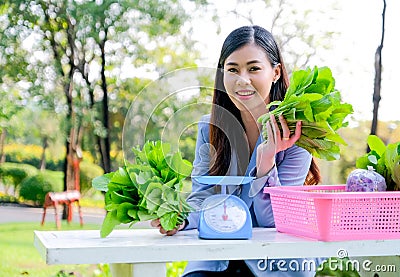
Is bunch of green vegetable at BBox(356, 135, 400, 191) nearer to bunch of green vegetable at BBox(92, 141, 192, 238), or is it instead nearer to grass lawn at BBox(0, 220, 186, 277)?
bunch of green vegetable at BBox(92, 141, 192, 238)

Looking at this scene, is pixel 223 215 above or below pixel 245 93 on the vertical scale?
below

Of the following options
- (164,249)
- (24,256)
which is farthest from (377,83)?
(164,249)

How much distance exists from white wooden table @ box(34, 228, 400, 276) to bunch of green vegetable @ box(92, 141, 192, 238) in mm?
45

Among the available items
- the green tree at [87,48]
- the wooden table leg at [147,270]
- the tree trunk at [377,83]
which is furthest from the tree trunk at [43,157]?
the wooden table leg at [147,270]

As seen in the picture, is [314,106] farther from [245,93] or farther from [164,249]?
[164,249]

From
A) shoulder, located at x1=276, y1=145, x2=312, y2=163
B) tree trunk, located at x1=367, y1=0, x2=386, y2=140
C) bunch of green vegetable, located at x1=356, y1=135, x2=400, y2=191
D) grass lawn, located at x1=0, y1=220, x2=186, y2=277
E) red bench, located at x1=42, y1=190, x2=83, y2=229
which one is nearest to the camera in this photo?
bunch of green vegetable, located at x1=356, y1=135, x2=400, y2=191

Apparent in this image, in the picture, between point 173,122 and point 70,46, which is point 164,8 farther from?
point 173,122

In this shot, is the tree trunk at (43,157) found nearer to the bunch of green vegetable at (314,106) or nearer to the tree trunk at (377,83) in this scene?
the tree trunk at (377,83)

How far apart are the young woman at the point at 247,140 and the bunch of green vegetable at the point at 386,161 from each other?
0.16 metres

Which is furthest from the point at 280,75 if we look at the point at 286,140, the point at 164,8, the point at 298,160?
the point at 164,8

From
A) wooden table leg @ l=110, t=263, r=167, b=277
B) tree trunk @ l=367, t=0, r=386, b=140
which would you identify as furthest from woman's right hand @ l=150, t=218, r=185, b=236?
tree trunk @ l=367, t=0, r=386, b=140

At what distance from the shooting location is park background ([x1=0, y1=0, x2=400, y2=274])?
4.94 m

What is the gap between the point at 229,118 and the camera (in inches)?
52.7

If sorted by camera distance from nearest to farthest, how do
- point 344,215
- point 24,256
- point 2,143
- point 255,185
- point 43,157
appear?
point 344,215
point 255,185
point 24,256
point 2,143
point 43,157
